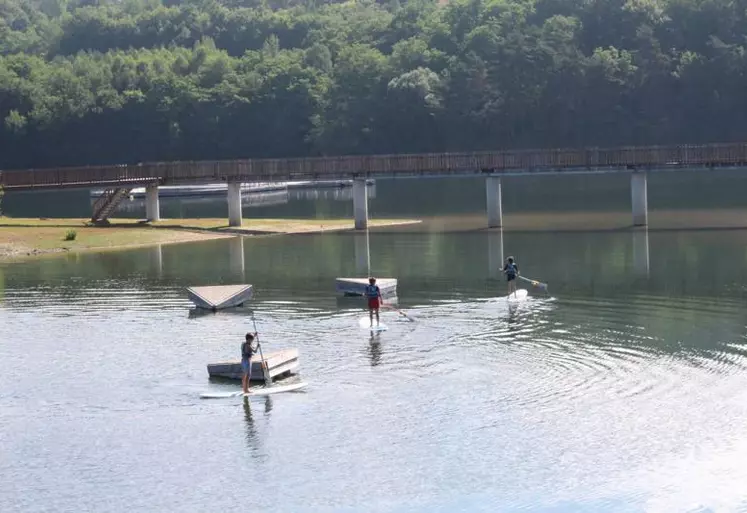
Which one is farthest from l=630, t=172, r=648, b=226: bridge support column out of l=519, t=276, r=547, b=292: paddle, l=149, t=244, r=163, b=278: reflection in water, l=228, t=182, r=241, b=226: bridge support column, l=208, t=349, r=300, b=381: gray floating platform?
l=208, t=349, r=300, b=381: gray floating platform

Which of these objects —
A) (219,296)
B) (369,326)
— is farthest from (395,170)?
(369,326)

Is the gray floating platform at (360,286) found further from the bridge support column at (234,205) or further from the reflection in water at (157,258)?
the bridge support column at (234,205)

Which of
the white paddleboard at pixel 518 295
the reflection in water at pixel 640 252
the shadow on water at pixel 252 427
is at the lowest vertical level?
the shadow on water at pixel 252 427

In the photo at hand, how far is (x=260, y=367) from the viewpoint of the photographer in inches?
1538

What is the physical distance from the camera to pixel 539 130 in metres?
158

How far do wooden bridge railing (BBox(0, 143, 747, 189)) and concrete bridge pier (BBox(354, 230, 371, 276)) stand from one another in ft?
21.2

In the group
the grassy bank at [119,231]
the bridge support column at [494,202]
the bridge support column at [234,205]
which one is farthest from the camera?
the bridge support column at [234,205]

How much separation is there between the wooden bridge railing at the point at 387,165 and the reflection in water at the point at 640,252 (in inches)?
286

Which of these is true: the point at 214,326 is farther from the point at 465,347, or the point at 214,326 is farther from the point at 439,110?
the point at 439,110

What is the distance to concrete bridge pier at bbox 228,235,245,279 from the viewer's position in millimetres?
68550

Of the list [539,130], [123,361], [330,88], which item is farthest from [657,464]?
[330,88]

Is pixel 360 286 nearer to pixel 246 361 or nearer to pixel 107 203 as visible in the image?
pixel 246 361

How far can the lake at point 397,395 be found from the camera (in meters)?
29.1

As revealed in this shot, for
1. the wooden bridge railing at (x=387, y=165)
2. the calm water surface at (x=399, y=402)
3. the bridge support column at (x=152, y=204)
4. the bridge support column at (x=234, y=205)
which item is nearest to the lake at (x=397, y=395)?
the calm water surface at (x=399, y=402)
